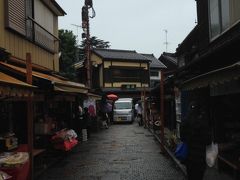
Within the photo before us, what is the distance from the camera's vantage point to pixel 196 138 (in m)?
8.62

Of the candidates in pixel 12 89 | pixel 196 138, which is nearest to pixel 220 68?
pixel 196 138

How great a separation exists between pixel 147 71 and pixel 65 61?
13.2 m

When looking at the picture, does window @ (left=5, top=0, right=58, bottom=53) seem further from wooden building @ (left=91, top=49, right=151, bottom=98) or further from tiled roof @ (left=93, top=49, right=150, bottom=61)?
tiled roof @ (left=93, top=49, right=150, bottom=61)

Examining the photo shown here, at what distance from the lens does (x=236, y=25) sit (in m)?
10.7

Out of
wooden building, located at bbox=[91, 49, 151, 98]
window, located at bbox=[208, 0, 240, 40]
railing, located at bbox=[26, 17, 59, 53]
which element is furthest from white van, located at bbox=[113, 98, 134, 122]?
window, located at bbox=[208, 0, 240, 40]

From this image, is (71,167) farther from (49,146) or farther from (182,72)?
(182,72)

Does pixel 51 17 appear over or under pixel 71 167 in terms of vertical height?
over

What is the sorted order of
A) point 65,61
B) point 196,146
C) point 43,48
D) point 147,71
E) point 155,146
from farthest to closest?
1. point 147,71
2. point 65,61
3. point 155,146
4. point 43,48
5. point 196,146

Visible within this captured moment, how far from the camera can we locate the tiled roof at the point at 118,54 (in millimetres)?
48562

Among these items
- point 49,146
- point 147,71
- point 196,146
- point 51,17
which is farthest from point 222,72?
point 147,71

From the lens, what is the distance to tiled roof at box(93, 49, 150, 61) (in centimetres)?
4856

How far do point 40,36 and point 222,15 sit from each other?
24.7 ft

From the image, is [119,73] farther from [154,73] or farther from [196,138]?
[196,138]

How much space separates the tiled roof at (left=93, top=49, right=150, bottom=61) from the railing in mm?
28105
